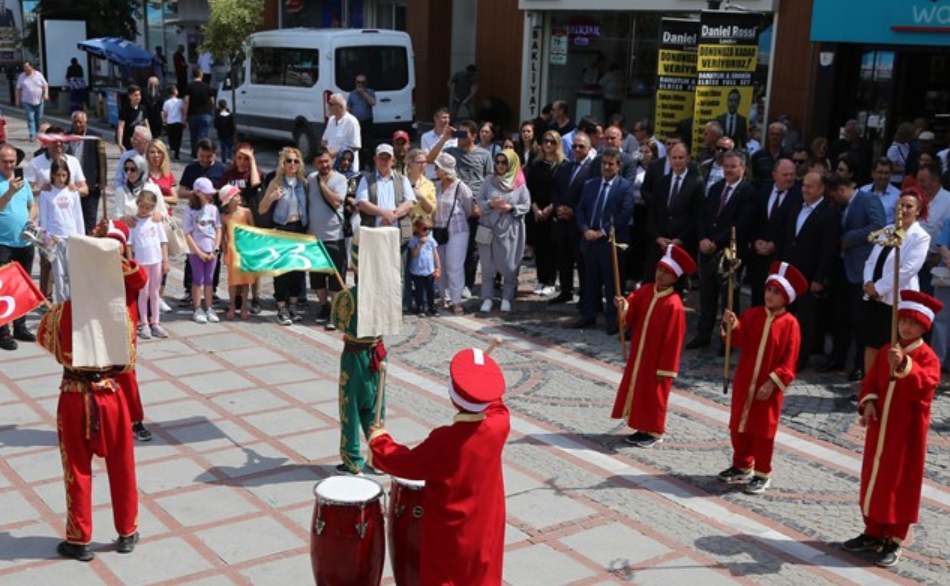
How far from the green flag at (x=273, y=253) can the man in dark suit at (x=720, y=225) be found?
443cm

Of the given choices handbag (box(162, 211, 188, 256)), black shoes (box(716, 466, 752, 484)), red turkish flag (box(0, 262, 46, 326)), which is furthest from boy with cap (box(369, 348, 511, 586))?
handbag (box(162, 211, 188, 256))

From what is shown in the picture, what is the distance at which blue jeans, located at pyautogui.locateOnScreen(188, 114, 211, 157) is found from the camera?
2197 cm

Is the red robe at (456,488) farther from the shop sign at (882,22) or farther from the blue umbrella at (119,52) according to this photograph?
the blue umbrella at (119,52)

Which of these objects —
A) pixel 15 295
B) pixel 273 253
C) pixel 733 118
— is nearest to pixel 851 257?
pixel 733 118

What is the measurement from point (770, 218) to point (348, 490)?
652 cm

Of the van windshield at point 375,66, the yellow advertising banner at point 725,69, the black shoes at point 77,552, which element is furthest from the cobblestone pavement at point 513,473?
the van windshield at point 375,66

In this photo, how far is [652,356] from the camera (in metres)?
8.71

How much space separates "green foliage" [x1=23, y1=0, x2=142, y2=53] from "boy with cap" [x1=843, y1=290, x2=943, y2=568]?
31.4 m

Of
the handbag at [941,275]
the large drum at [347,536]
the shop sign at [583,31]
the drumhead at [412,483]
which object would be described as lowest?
the large drum at [347,536]

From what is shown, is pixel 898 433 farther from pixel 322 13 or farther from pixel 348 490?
pixel 322 13

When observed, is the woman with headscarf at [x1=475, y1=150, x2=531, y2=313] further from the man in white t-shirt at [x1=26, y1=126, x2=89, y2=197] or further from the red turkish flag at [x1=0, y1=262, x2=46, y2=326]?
the red turkish flag at [x1=0, y1=262, x2=46, y2=326]

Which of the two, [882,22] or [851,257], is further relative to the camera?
[882,22]

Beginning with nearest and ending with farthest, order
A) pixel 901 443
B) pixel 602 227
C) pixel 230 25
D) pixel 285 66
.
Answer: pixel 901 443
pixel 602 227
pixel 230 25
pixel 285 66

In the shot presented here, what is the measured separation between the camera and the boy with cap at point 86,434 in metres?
6.51
